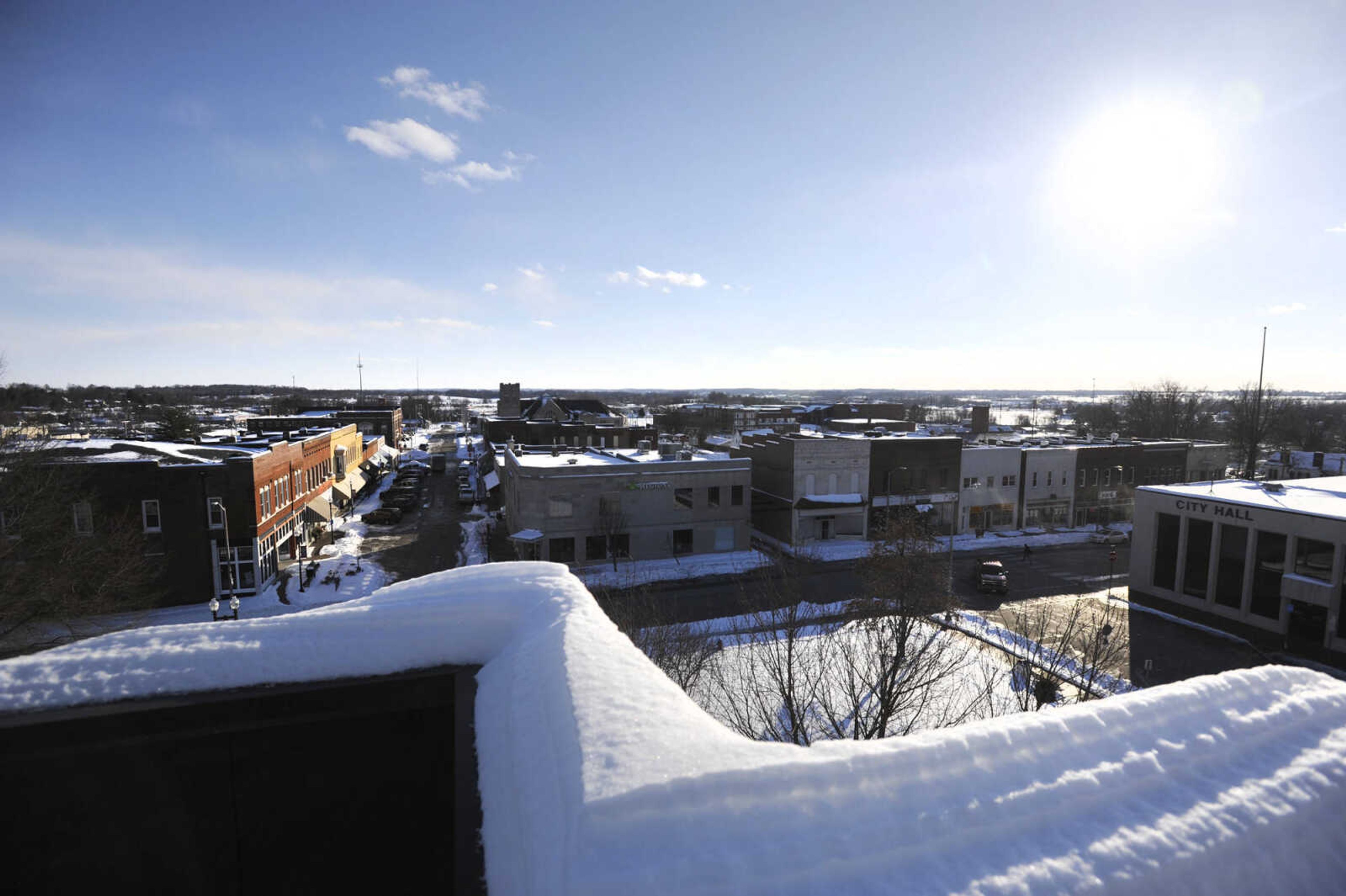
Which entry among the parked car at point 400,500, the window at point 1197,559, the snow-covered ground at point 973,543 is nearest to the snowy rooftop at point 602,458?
the snow-covered ground at point 973,543

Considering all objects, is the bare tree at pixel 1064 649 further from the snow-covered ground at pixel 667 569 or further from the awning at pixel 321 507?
the awning at pixel 321 507

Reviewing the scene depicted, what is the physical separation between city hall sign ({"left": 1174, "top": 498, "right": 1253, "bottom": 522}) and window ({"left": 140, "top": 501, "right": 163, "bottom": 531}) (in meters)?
44.7

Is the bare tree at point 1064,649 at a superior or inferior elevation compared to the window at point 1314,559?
inferior

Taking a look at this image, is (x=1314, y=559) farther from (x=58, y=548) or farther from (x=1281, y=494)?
(x=58, y=548)

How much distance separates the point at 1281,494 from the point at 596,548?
3226 centimetres

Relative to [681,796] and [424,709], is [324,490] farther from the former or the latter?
[681,796]

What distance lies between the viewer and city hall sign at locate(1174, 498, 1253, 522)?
25406 millimetres

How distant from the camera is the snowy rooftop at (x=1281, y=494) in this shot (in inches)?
952

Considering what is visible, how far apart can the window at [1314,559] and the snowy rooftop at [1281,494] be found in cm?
114

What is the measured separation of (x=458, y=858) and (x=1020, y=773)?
2914mm

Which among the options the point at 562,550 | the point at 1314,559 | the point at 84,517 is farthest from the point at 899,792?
the point at 84,517

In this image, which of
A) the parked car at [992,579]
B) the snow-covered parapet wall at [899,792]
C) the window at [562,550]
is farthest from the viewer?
the window at [562,550]

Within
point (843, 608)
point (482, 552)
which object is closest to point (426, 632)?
point (843, 608)

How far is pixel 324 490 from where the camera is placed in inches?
1638
